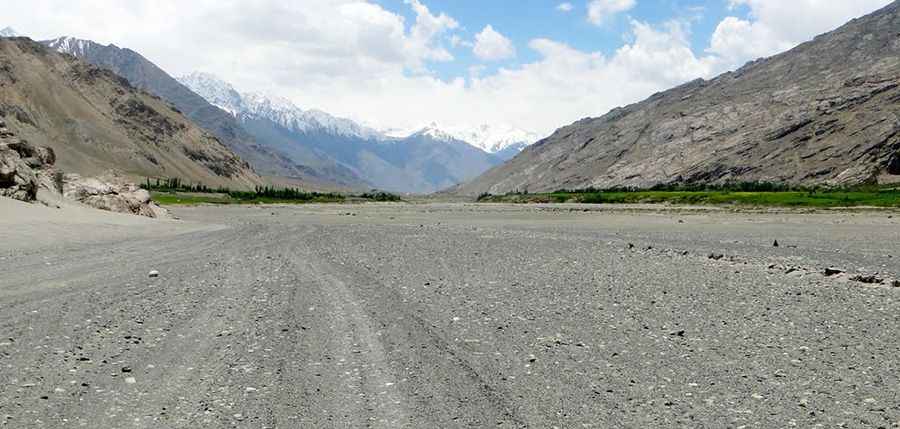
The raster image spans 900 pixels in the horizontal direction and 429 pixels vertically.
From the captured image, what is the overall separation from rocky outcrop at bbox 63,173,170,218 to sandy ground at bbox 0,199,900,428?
32.1 meters

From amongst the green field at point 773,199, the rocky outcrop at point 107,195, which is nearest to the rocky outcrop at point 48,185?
the rocky outcrop at point 107,195

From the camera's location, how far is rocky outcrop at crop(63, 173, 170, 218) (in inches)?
2131

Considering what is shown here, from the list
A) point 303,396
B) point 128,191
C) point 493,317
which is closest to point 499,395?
point 303,396

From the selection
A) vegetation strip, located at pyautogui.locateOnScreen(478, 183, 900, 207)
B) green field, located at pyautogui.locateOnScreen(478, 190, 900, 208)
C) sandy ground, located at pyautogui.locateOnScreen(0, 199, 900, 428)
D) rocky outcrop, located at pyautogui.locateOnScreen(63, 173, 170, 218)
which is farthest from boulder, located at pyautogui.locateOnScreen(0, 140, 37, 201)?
vegetation strip, located at pyautogui.locateOnScreen(478, 183, 900, 207)

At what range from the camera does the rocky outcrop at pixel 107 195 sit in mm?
54125

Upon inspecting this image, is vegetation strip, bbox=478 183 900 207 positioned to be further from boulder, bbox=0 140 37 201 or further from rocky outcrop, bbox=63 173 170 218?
boulder, bbox=0 140 37 201

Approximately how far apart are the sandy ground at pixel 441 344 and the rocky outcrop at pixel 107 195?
32063 mm

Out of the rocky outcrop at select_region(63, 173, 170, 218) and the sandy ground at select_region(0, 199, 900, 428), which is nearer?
the sandy ground at select_region(0, 199, 900, 428)

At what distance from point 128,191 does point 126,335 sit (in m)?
53.0

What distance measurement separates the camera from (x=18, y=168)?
42.1 meters

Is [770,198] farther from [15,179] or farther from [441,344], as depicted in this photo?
[441,344]

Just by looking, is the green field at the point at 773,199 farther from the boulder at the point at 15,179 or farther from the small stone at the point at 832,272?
the boulder at the point at 15,179

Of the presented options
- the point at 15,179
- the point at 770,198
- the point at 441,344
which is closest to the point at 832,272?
the point at 441,344

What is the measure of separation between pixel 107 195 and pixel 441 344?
52.4 metres
